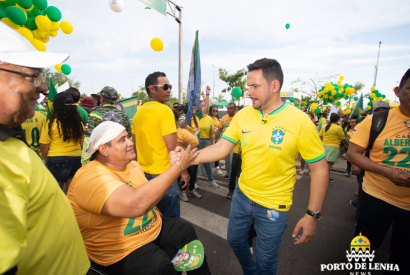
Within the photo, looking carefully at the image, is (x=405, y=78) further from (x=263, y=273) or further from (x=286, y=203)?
(x=263, y=273)

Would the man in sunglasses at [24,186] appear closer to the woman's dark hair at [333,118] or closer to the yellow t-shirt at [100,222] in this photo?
the yellow t-shirt at [100,222]

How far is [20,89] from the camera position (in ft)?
2.74

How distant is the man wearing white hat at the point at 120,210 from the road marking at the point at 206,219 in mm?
1538

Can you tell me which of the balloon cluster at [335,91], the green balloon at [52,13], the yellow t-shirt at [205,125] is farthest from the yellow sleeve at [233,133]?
the balloon cluster at [335,91]

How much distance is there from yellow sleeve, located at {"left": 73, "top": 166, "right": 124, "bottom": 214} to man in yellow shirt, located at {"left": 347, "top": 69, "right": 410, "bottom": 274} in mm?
2316

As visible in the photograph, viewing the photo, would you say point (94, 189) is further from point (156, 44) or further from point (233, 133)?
point (156, 44)

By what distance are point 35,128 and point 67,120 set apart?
2.14 ft

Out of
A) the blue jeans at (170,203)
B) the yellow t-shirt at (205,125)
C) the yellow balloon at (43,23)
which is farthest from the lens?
the yellow t-shirt at (205,125)

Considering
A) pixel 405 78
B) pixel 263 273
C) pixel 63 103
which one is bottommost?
pixel 263 273

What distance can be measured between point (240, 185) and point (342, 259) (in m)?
1.99

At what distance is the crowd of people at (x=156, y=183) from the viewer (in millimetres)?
831

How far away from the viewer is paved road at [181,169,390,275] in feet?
8.57

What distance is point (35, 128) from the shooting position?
3469 mm

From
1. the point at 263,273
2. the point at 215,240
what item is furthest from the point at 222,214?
the point at 263,273
